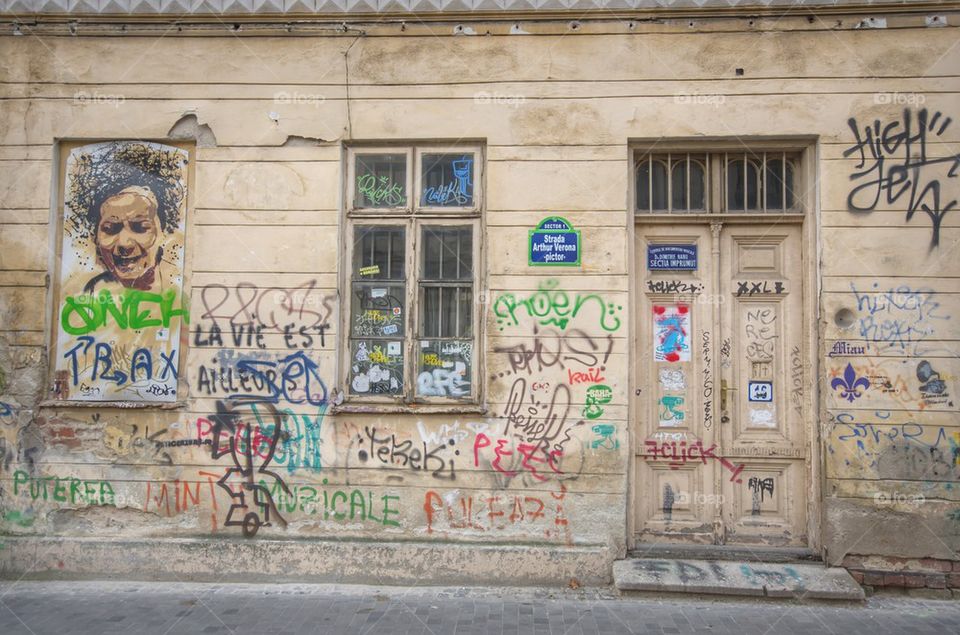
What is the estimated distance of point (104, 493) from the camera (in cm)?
565

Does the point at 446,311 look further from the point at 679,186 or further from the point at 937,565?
the point at 937,565

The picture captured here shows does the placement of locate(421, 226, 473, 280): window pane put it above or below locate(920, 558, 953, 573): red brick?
above

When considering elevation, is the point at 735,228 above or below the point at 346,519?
above

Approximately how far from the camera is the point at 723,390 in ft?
18.6

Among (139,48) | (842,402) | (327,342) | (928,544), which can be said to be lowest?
(928,544)

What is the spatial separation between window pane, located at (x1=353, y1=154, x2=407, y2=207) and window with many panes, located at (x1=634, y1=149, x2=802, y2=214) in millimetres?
1983

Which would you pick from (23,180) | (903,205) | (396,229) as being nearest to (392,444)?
(396,229)

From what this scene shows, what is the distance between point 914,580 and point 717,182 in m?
3.38

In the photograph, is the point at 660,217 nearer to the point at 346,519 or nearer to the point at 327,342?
the point at 327,342

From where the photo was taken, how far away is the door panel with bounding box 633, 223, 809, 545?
5.62m

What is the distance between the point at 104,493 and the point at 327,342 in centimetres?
219

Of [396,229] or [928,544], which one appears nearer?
[928,544]

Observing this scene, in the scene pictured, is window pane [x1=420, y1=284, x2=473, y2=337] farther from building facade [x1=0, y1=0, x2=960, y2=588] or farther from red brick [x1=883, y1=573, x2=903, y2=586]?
red brick [x1=883, y1=573, x2=903, y2=586]

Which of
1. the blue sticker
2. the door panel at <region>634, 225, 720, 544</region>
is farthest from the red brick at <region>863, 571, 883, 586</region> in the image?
Result: the blue sticker
